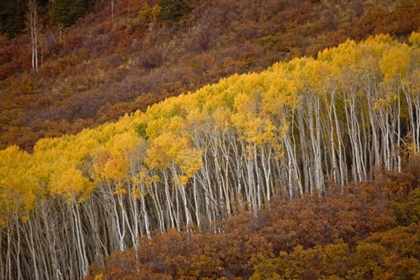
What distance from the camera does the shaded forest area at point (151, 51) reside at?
131ft

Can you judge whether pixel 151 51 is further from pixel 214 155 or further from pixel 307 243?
pixel 307 243

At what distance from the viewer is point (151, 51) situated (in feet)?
170

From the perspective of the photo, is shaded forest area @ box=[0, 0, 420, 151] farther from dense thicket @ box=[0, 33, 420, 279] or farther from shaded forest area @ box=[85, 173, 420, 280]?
shaded forest area @ box=[85, 173, 420, 280]

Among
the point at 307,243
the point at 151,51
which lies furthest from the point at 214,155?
the point at 151,51

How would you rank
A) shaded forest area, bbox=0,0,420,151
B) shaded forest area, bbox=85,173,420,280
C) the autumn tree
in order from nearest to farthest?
1. shaded forest area, bbox=85,173,420,280
2. shaded forest area, bbox=0,0,420,151
3. the autumn tree

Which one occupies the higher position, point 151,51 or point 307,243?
point 151,51

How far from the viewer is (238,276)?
68.3ft

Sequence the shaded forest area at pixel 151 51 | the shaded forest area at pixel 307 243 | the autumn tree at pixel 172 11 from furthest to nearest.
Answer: the autumn tree at pixel 172 11
the shaded forest area at pixel 151 51
the shaded forest area at pixel 307 243

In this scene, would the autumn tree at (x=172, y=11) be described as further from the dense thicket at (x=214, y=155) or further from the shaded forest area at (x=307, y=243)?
the shaded forest area at (x=307, y=243)

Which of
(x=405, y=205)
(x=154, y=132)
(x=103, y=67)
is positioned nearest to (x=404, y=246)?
(x=405, y=205)

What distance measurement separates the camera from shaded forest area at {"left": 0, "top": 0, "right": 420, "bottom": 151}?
4000 centimetres

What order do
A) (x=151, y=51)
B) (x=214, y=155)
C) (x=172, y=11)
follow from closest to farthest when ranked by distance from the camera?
(x=214, y=155) < (x=151, y=51) < (x=172, y=11)

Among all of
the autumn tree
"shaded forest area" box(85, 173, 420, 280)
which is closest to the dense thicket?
"shaded forest area" box(85, 173, 420, 280)

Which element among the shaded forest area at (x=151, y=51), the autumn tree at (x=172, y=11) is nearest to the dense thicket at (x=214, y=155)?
the shaded forest area at (x=151, y=51)
